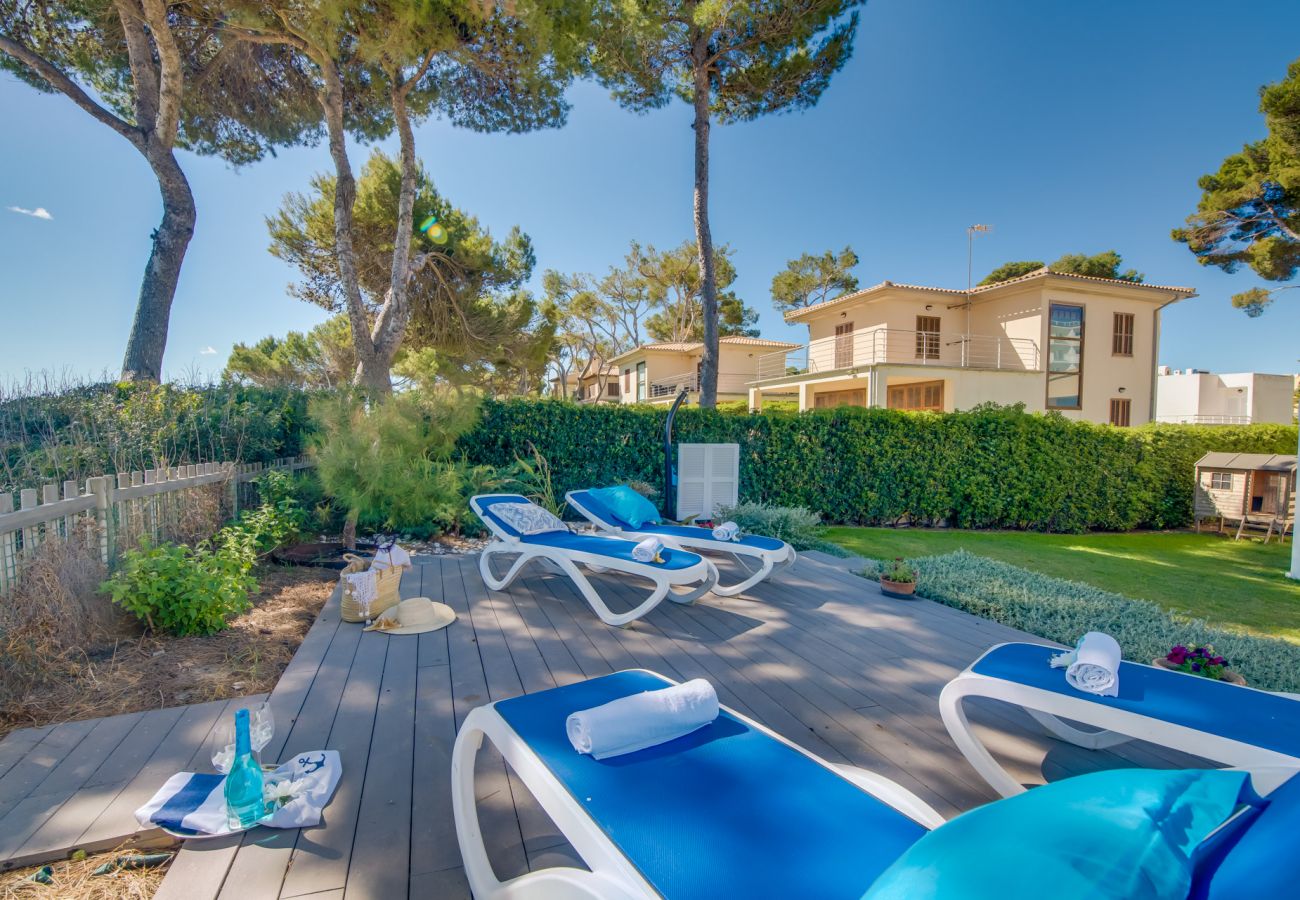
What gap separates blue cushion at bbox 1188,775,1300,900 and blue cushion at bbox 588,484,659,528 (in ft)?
15.8

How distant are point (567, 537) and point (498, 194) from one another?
11.5 m

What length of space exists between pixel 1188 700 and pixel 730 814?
6.19 ft

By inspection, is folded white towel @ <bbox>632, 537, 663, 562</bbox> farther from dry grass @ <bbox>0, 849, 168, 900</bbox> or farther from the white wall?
the white wall

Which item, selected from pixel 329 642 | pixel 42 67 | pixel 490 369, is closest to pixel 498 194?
pixel 490 369

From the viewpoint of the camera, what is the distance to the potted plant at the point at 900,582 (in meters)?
4.79

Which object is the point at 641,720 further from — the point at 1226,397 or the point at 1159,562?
the point at 1226,397

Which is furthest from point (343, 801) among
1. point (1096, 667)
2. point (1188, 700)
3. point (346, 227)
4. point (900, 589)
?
point (346, 227)

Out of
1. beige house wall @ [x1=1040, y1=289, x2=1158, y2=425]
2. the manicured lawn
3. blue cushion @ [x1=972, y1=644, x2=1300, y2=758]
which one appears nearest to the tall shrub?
the manicured lawn

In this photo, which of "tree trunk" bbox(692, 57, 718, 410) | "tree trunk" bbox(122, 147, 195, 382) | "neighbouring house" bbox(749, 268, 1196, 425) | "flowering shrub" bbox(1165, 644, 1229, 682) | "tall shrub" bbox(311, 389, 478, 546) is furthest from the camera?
"neighbouring house" bbox(749, 268, 1196, 425)

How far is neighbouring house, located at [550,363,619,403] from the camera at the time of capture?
30.6m

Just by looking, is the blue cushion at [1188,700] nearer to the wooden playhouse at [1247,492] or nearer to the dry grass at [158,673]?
the dry grass at [158,673]

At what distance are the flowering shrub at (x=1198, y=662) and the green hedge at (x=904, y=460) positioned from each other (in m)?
6.65

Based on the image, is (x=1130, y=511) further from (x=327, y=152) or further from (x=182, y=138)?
(x=182, y=138)

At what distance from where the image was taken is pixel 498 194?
13.7 metres
